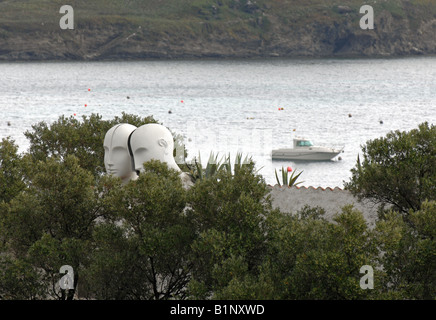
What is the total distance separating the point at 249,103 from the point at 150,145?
9811cm

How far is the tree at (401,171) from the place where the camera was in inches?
794

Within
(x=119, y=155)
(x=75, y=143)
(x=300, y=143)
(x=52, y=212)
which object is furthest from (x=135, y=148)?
(x=300, y=143)

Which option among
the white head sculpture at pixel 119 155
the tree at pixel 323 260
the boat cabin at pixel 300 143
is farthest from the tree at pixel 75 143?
the boat cabin at pixel 300 143

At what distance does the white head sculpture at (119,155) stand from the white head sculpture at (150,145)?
0.48m

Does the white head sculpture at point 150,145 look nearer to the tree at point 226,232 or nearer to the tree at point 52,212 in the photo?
the tree at point 52,212

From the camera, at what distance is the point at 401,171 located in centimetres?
2020

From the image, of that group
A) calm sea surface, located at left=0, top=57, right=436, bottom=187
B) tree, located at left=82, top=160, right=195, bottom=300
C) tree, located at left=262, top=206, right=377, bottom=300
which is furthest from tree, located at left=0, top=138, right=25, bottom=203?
calm sea surface, located at left=0, top=57, right=436, bottom=187

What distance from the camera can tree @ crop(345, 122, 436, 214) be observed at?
66.2 ft

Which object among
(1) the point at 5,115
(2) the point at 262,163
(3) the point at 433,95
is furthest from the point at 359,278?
(3) the point at 433,95

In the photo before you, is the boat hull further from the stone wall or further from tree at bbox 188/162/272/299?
tree at bbox 188/162/272/299

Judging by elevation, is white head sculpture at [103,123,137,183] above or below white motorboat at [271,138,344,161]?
above

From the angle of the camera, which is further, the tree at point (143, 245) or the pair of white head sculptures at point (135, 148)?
the pair of white head sculptures at point (135, 148)
